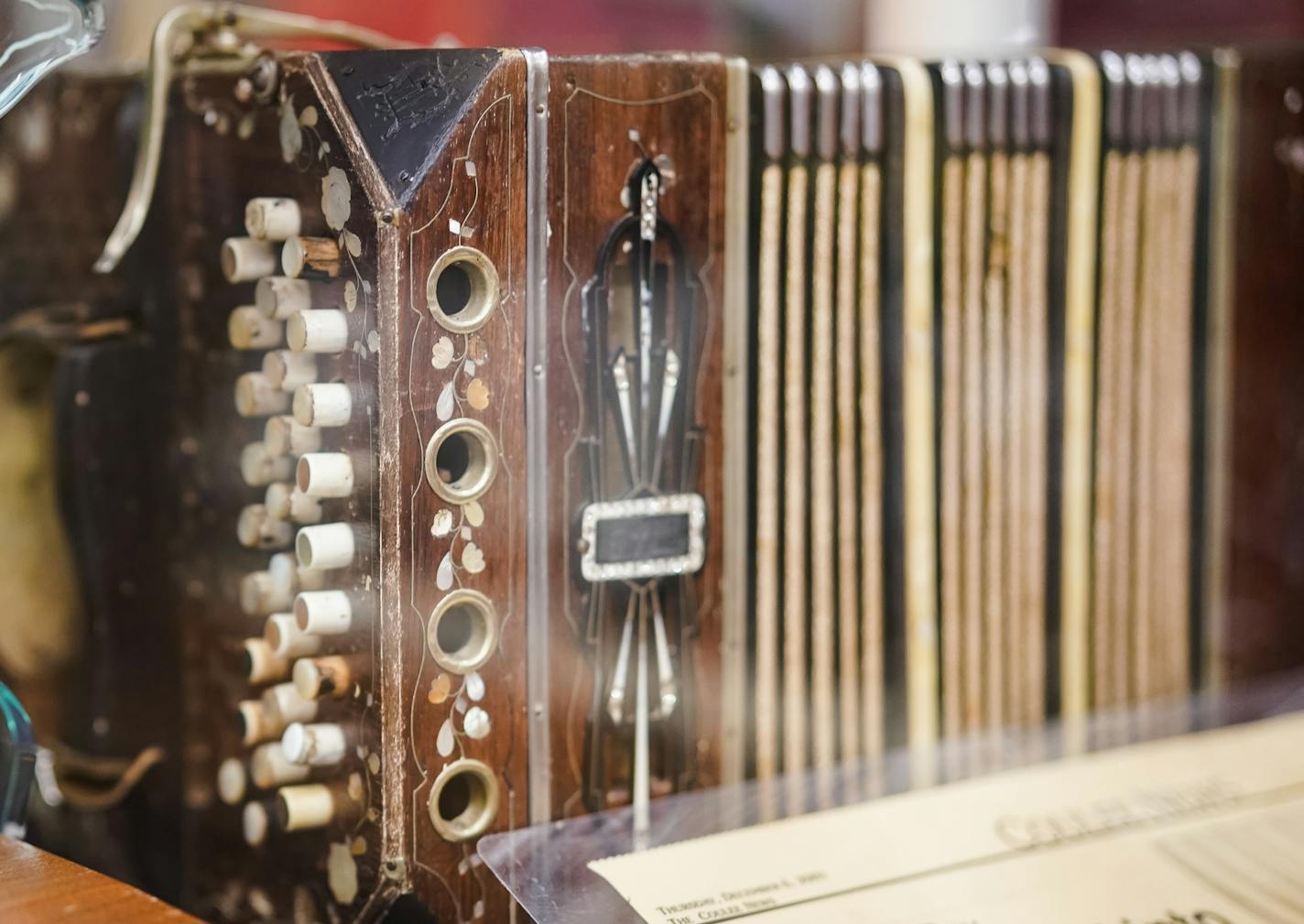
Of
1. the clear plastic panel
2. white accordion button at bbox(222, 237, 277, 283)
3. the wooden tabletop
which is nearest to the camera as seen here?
the wooden tabletop

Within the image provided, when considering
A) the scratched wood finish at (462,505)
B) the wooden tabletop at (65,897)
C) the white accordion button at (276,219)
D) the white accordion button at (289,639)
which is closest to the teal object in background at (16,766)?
the wooden tabletop at (65,897)

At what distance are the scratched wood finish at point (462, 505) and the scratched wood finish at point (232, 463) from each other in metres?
0.03

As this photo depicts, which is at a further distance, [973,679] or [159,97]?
[973,679]

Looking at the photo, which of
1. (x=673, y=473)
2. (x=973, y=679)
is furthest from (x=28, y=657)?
(x=973, y=679)

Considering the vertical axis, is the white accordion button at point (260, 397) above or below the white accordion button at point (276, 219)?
below

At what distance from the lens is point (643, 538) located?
1.08 metres

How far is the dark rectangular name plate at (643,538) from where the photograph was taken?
1.06 m

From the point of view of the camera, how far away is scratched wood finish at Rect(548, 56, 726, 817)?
3.32 ft

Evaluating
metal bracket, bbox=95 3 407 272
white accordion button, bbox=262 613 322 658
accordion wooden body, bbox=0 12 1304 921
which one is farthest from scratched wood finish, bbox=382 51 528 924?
metal bracket, bbox=95 3 407 272

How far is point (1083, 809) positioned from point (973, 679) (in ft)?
0.55

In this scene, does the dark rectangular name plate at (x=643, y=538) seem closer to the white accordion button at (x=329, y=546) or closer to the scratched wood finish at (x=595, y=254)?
the scratched wood finish at (x=595, y=254)

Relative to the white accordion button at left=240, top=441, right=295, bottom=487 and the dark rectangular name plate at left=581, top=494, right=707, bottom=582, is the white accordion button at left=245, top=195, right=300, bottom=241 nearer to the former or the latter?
the white accordion button at left=240, top=441, right=295, bottom=487

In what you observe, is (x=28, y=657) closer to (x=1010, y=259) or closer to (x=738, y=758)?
(x=738, y=758)

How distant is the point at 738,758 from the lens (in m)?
1.19
